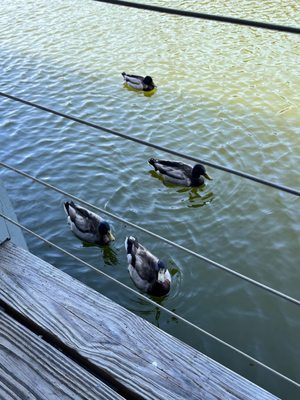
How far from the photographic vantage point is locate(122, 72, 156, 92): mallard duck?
10.7 m

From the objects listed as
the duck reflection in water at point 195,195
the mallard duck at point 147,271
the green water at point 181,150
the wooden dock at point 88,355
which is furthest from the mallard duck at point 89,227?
the wooden dock at point 88,355

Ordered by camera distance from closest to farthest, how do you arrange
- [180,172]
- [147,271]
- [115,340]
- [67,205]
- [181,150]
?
[115,340]
[147,271]
[67,205]
[180,172]
[181,150]

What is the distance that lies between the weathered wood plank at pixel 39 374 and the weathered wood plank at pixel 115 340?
0.21 feet

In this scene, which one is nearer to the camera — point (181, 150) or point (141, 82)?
point (181, 150)

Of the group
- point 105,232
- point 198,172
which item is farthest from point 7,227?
point 198,172

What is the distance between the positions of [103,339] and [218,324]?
148 inches

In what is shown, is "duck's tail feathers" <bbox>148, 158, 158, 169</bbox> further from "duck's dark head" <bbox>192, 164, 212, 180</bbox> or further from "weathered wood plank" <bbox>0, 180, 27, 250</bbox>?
"weathered wood plank" <bbox>0, 180, 27, 250</bbox>

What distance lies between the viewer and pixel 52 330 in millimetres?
2182

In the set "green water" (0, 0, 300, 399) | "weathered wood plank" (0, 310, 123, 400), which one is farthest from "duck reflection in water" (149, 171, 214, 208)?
"weathered wood plank" (0, 310, 123, 400)

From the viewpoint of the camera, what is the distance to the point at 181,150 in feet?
29.3

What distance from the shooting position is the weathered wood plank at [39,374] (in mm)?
1923

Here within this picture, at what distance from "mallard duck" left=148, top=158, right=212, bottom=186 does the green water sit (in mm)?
163

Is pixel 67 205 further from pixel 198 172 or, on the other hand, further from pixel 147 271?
pixel 198 172

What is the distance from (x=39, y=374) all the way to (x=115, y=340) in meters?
0.33
